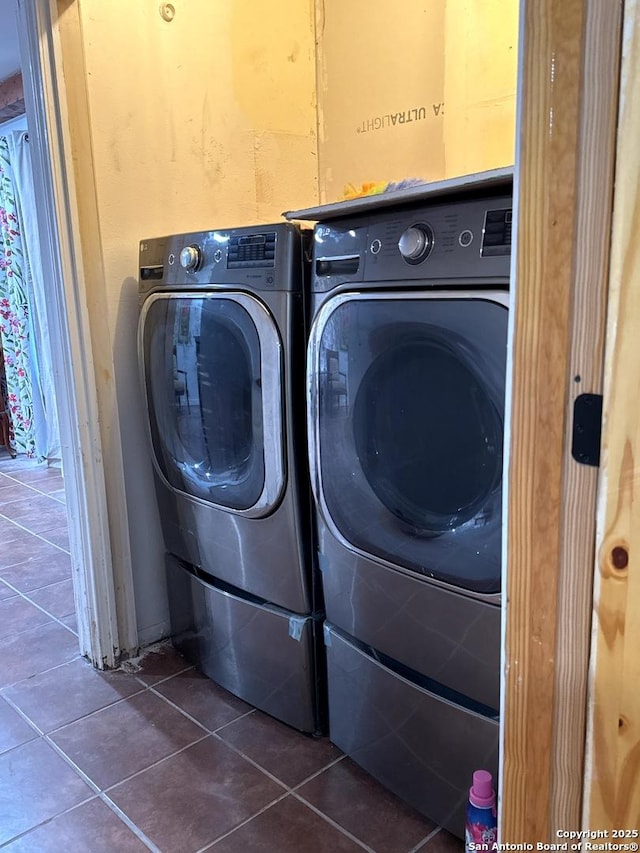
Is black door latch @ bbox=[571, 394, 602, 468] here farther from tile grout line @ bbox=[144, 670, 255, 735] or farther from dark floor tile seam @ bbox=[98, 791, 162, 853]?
tile grout line @ bbox=[144, 670, 255, 735]

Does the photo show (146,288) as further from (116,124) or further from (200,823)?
(200,823)

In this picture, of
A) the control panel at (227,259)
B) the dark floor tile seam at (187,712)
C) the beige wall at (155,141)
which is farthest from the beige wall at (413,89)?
the dark floor tile seam at (187,712)

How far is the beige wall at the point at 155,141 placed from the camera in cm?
171

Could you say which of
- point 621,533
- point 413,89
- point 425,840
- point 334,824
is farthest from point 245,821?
point 413,89

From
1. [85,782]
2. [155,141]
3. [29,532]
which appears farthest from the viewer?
[29,532]

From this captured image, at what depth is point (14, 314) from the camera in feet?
13.1

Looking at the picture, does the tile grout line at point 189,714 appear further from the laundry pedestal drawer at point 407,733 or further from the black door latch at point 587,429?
the black door latch at point 587,429

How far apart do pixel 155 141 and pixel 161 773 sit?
5.24 feet

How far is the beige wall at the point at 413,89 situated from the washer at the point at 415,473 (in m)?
0.75

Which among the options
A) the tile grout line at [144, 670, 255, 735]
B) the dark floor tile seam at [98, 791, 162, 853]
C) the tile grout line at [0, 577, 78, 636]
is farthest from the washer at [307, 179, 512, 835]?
the tile grout line at [0, 577, 78, 636]

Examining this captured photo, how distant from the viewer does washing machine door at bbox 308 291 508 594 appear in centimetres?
108

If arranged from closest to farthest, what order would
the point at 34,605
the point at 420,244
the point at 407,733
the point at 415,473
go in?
the point at 420,244 → the point at 415,473 → the point at 407,733 → the point at 34,605

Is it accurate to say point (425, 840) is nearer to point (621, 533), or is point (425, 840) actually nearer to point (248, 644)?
point (248, 644)

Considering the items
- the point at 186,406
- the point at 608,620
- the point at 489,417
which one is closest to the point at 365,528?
the point at 489,417
